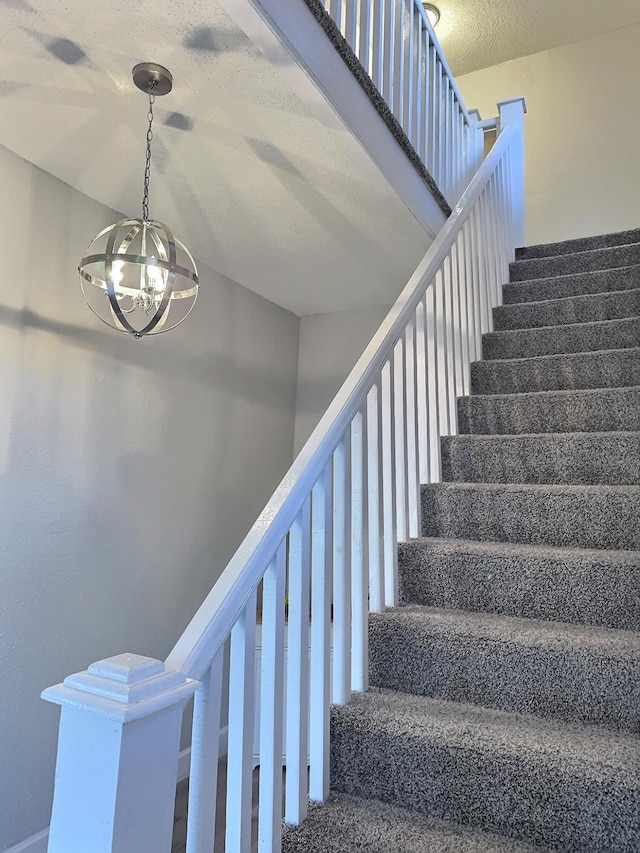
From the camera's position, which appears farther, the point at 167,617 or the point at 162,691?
the point at 167,617

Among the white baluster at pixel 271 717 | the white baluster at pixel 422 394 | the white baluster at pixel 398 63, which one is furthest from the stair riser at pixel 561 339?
the white baluster at pixel 271 717

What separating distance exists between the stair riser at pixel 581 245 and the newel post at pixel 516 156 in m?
0.11

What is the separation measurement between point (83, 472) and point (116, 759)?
5.96 feet

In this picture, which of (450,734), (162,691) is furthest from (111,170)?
(450,734)

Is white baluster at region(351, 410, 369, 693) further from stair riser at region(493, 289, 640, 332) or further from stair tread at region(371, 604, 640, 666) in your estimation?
stair riser at region(493, 289, 640, 332)

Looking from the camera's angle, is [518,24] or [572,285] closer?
[572,285]

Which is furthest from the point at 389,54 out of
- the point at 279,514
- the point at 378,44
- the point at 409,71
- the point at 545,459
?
the point at 279,514

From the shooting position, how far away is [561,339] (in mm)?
2613

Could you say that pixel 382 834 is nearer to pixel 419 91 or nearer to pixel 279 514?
pixel 279 514

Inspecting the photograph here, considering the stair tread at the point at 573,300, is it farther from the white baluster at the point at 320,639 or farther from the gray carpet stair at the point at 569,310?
the white baluster at the point at 320,639

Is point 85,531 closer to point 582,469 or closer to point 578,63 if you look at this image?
point 582,469

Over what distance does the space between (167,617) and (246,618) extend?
1949mm

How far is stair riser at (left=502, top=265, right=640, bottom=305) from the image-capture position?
2.82 metres

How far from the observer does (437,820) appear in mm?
1208
